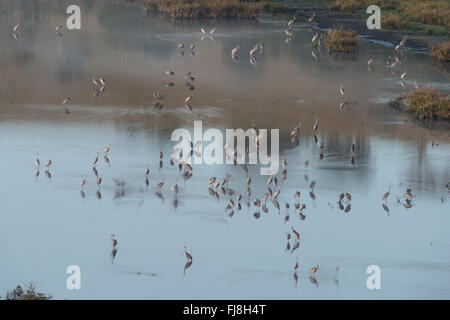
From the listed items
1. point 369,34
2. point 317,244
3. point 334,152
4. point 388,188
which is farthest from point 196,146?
point 369,34

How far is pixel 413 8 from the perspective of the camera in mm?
50000

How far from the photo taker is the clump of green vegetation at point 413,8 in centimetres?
4697

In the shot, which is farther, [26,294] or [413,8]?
[413,8]

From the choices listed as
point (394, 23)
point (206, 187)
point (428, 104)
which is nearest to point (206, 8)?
point (394, 23)

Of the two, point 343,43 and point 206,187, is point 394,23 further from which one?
point 206,187

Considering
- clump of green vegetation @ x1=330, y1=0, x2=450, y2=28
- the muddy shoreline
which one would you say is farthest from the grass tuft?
clump of green vegetation @ x1=330, y1=0, x2=450, y2=28

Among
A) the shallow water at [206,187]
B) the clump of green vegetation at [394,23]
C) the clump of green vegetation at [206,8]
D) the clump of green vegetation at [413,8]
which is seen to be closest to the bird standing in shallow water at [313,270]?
the shallow water at [206,187]

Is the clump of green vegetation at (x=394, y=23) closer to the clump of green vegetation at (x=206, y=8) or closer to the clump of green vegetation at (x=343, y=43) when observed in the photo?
the clump of green vegetation at (x=343, y=43)

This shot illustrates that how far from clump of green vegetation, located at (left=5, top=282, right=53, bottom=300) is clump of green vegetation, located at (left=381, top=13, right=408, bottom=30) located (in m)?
34.8

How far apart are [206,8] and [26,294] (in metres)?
40.1

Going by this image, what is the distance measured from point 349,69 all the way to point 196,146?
1430 cm

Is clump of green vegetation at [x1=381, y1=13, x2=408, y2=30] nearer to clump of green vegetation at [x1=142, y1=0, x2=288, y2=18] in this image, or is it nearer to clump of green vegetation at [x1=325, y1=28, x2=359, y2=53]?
clump of green vegetation at [x1=325, y1=28, x2=359, y2=53]

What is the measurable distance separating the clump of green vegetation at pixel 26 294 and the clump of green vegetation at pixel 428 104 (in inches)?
620

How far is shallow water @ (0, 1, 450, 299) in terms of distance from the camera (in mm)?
15445
